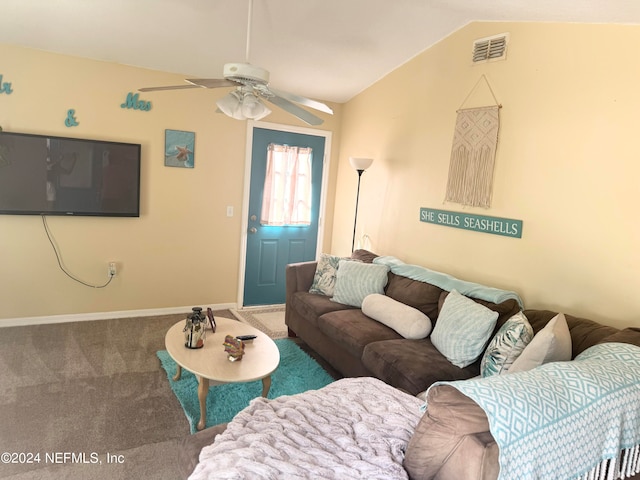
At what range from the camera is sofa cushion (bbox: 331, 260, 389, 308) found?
3.28 m

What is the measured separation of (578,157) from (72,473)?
3.16 meters

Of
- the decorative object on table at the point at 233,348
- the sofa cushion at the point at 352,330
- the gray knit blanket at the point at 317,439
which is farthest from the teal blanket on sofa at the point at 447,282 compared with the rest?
the decorative object on table at the point at 233,348

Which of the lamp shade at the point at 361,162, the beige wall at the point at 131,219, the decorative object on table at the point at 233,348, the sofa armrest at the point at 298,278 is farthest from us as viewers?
the lamp shade at the point at 361,162

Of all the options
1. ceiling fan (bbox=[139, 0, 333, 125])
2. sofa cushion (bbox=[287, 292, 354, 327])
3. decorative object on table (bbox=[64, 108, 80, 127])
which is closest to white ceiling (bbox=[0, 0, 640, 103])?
decorative object on table (bbox=[64, 108, 80, 127])

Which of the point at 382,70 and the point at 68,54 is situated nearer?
the point at 68,54

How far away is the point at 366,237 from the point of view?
4297mm

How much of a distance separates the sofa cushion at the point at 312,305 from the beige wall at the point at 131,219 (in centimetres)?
118

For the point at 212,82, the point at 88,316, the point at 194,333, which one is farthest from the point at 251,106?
the point at 88,316

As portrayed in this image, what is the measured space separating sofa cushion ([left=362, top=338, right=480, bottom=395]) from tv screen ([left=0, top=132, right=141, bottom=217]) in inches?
104

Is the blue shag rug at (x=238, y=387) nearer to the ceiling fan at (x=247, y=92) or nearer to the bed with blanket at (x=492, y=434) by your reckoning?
the bed with blanket at (x=492, y=434)

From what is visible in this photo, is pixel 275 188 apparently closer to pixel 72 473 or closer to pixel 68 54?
pixel 68 54

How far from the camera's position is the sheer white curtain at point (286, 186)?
4.44 metres

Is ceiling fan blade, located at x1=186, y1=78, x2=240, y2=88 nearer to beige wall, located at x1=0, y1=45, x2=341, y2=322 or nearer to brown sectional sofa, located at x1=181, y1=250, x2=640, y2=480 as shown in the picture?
brown sectional sofa, located at x1=181, y1=250, x2=640, y2=480

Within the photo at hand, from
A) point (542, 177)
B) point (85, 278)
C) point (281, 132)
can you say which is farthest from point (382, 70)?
point (85, 278)
